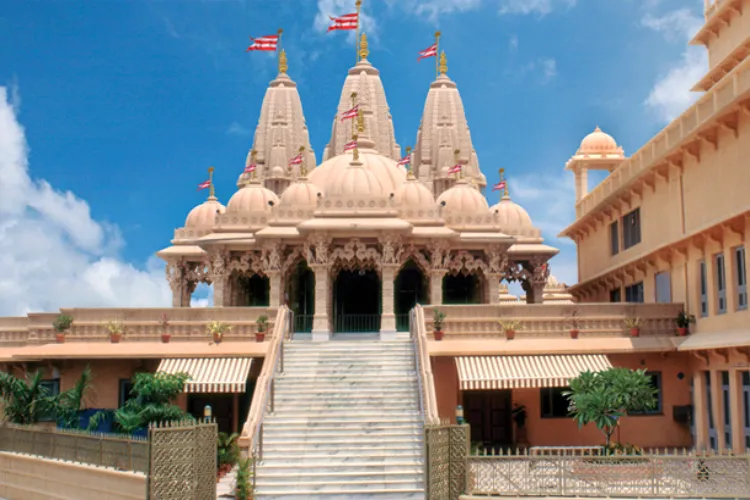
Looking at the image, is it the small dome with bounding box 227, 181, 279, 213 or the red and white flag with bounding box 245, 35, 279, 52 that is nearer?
the small dome with bounding box 227, 181, 279, 213

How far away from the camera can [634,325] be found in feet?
86.9

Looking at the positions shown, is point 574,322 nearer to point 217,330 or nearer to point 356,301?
point 217,330

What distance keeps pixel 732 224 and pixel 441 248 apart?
1287cm

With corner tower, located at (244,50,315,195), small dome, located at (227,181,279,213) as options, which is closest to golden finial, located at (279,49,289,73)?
corner tower, located at (244,50,315,195)

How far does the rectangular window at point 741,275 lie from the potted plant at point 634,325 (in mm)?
4094

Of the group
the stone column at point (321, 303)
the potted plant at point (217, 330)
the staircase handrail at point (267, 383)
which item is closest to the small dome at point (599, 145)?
the stone column at point (321, 303)

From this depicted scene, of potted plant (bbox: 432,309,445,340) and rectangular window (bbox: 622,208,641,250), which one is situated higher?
rectangular window (bbox: 622,208,641,250)

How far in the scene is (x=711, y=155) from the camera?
2397 centimetres

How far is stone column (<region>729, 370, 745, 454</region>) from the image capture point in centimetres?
2241

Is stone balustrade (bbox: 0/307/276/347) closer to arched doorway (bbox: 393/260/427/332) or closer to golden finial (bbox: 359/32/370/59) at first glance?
arched doorway (bbox: 393/260/427/332)

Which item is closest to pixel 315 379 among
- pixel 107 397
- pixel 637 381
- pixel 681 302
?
pixel 107 397

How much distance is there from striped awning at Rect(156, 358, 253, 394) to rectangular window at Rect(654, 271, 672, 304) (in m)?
12.6

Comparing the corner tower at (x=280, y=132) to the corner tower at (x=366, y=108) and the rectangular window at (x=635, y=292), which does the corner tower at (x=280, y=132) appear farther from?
the rectangular window at (x=635, y=292)

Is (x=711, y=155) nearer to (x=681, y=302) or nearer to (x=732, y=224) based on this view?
(x=732, y=224)
